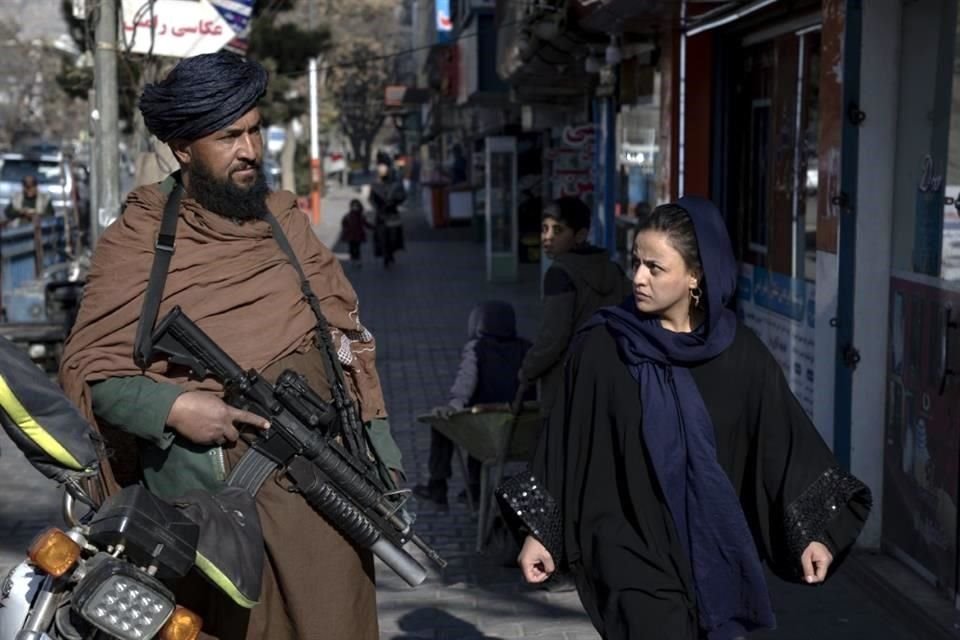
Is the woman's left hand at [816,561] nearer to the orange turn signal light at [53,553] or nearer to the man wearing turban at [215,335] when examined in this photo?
the man wearing turban at [215,335]

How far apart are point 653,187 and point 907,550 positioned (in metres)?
5.16

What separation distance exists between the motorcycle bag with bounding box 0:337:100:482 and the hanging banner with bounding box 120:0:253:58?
8240 mm

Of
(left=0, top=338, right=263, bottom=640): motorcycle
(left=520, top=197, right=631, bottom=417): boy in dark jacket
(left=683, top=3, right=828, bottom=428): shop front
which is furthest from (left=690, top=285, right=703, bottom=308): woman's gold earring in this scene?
(left=683, top=3, right=828, bottom=428): shop front

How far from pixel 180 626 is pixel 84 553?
238mm

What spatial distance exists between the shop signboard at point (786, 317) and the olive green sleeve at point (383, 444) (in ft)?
10.9

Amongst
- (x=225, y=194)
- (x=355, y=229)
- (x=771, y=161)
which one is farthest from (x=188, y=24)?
(x=355, y=229)

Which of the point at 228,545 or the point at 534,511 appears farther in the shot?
the point at 534,511

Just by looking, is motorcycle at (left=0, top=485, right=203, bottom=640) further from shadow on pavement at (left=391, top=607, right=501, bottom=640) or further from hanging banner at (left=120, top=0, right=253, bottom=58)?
hanging banner at (left=120, top=0, right=253, bottom=58)

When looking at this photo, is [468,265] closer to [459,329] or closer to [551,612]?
[459,329]

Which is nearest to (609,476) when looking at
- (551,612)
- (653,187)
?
(551,612)

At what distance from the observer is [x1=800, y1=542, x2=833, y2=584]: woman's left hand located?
349cm

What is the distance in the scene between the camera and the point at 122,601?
9.39 ft

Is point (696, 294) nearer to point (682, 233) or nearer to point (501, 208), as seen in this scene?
point (682, 233)

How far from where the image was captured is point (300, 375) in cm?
361
